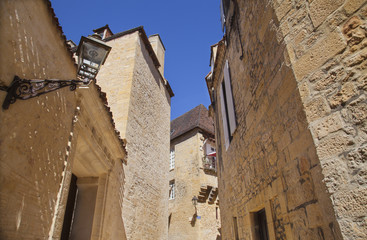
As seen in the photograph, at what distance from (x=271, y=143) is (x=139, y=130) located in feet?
15.7

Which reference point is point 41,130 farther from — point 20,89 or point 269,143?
point 269,143

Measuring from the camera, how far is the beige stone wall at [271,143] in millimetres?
2186

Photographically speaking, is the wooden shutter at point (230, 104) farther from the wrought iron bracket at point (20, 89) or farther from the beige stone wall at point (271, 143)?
the wrought iron bracket at point (20, 89)

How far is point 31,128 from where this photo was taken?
2561 millimetres

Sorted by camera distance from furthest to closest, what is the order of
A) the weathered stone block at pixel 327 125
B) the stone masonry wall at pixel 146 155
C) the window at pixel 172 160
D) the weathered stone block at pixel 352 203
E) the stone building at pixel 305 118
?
the window at pixel 172 160, the stone masonry wall at pixel 146 155, the weathered stone block at pixel 327 125, the stone building at pixel 305 118, the weathered stone block at pixel 352 203

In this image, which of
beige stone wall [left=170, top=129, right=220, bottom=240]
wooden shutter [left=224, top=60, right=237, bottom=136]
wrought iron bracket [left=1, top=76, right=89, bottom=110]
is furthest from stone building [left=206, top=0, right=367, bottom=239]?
beige stone wall [left=170, top=129, right=220, bottom=240]

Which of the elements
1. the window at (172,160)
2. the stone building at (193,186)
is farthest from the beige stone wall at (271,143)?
the window at (172,160)

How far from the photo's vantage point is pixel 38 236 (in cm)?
268

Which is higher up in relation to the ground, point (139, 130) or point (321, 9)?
point (139, 130)

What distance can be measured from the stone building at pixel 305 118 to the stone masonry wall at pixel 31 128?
2508mm

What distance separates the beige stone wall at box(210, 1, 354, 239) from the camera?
2186 millimetres

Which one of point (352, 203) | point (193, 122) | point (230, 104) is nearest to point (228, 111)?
point (230, 104)

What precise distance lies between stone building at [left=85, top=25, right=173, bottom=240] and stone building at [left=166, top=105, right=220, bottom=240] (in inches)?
207

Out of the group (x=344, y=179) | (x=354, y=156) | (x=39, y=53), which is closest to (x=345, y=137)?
(x=354, y=156)
